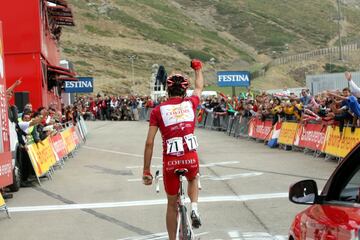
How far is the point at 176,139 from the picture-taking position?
6.84 meters

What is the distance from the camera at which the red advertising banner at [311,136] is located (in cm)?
1858

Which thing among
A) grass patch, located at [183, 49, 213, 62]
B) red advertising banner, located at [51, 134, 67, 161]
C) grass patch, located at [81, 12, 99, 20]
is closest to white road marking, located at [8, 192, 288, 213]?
red advertising banner, located at [51, 134, 67, 161]

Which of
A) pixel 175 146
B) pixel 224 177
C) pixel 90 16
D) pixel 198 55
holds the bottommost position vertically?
pixel 224 177

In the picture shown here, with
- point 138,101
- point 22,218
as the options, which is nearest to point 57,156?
point 22,218

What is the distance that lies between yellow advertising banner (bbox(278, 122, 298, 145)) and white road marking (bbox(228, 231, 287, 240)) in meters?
12.9

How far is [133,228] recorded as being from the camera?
9297 mm

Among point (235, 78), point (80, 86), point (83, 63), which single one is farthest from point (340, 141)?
point (83, 63)

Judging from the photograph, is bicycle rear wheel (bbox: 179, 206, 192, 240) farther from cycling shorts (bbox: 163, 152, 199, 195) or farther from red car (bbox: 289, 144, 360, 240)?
red car (bbox: 289, 144, 360, 240)

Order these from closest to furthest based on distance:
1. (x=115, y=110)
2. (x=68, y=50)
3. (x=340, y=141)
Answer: (x=340, y=141)
(x=115, y=110)
(x=68, y=50)

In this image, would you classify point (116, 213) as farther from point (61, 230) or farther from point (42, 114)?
point (42, 114)

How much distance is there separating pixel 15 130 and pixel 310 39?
147945mm

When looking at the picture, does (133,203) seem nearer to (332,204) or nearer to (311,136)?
(332,204)

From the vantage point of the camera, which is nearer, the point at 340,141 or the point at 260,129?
the point at 340,141

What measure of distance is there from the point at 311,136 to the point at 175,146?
13342 millimetres
